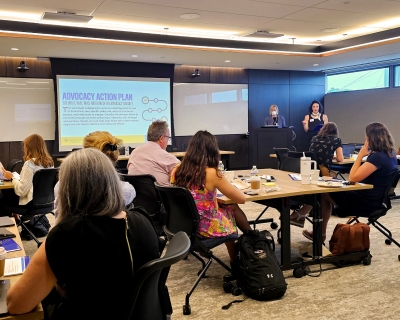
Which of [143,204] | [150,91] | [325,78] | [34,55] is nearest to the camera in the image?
[143,204]

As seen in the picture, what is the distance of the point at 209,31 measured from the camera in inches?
298

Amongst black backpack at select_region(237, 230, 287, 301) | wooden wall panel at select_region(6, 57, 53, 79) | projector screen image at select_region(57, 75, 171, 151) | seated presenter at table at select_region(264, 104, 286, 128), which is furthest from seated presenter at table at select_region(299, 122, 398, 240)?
wooden wall panel at select_region(6, 57, 53, 79)

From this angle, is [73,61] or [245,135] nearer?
[73,61]

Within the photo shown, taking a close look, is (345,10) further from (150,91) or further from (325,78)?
(325,78)

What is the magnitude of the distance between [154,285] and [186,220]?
1483mm

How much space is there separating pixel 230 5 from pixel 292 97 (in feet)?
19.8

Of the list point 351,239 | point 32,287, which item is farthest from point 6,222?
point 351,239

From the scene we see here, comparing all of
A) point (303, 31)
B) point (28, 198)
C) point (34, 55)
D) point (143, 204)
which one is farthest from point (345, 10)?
point (34, 55)

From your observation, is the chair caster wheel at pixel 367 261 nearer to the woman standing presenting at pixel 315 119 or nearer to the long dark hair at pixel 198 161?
the long dark hair at pixel 198 161

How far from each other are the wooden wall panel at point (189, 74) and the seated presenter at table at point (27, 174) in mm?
5892

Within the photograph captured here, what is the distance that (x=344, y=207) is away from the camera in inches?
158

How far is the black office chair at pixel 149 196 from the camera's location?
12.6 ft

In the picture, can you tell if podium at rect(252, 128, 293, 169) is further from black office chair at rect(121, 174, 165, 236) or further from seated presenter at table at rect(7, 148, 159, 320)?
seated presenter at table at rect(7, 148, 159, 320)

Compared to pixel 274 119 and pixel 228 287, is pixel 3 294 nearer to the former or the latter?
pixel 228 287
